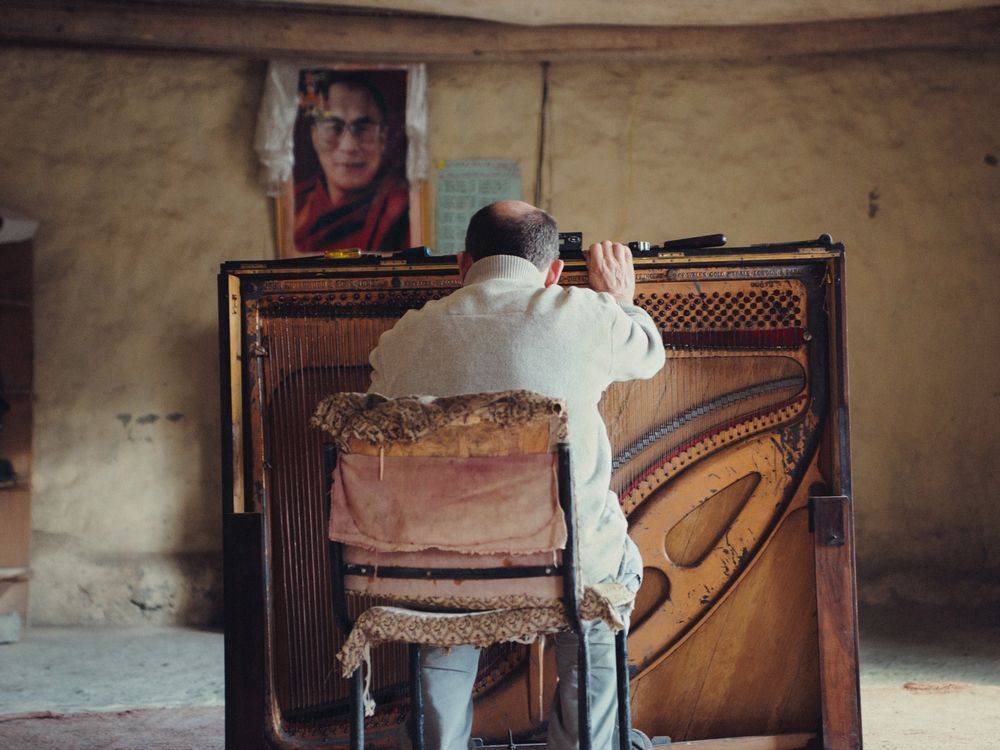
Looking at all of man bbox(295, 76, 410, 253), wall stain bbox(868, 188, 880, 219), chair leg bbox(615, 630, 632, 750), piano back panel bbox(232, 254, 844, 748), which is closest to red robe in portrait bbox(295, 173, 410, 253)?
man bbox(295, 76, 410, 253)

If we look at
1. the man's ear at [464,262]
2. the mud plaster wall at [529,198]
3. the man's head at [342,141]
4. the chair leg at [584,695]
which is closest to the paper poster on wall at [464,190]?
the mud plaster wall at [529,198]

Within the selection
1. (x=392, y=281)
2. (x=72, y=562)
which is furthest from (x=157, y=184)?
(x=392, y=281)

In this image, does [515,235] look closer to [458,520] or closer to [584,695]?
[458,520]

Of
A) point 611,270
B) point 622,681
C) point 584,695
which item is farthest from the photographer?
point 611,270

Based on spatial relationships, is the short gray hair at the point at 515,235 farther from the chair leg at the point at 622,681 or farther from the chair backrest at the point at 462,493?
the chair leg at the point at 622,681

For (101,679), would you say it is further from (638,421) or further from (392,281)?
(638,421)

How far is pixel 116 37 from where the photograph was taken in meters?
4.52

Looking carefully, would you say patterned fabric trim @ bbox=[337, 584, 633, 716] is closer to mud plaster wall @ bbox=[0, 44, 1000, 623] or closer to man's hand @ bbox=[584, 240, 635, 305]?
man's hand @ bbox=[584, 240, 635, 305]

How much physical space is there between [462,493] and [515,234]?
2.37ft

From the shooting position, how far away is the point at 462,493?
5.53 ft

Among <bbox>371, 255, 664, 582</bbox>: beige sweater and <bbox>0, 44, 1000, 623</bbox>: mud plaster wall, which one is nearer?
<bbox>371, 255, 664, 582</bbox>: beige sweater

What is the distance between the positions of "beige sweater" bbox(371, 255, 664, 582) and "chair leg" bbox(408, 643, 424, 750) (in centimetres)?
45

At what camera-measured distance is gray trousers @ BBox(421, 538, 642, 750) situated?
201 cm

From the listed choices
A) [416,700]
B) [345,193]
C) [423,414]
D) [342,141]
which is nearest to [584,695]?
[416,700]
